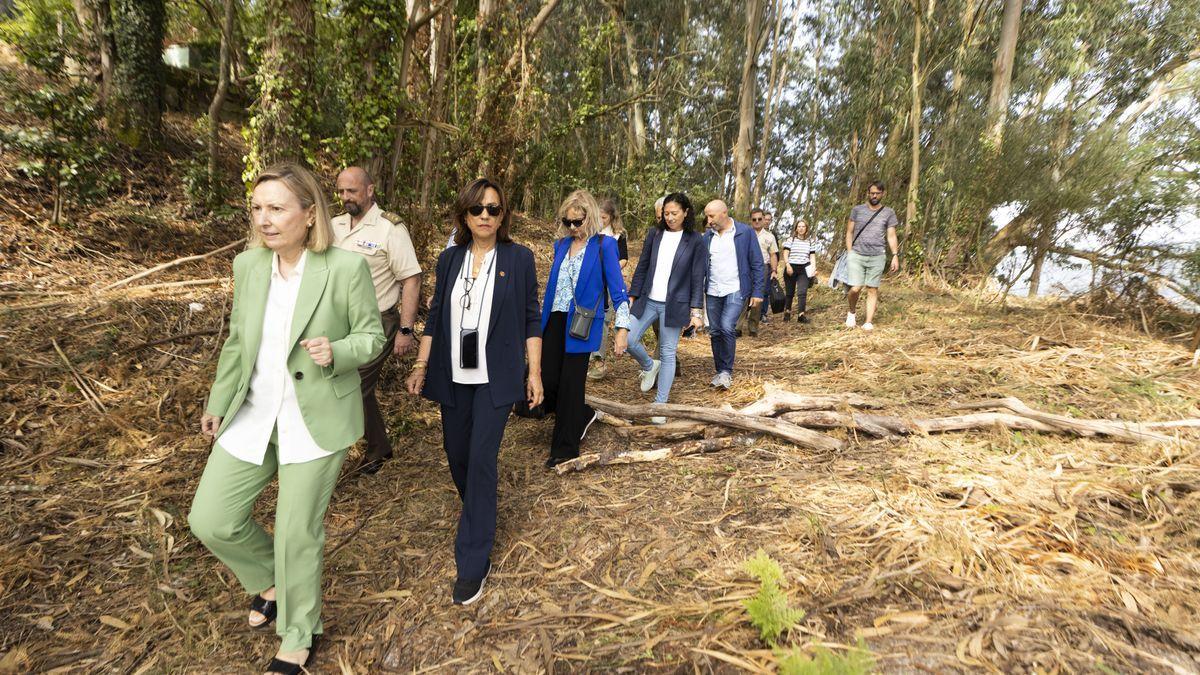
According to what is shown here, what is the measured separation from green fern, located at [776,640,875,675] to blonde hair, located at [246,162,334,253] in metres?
2.29

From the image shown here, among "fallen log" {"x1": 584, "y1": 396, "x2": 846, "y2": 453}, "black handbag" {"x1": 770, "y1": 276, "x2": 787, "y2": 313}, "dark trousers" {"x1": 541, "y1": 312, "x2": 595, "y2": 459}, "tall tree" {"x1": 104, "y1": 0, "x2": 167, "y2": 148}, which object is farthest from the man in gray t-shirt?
"tall tree" {"x1": 104, "y1": 0, "x2": 167, "y2": 148}

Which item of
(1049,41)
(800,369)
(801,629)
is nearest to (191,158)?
(800,369)

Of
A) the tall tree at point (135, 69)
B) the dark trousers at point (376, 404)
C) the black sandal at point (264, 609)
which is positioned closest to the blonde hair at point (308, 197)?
the dark trousers at point (376, 404)

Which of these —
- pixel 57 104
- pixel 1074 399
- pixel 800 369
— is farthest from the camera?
pixel 800 369

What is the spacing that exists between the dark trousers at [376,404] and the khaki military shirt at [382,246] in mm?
140

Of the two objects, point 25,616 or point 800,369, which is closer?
point 25,616

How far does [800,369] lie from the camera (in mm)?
6348

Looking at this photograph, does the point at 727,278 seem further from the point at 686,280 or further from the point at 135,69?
the point at 135,69

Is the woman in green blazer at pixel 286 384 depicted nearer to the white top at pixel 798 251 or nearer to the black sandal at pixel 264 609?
the black sandal at pixel 264 609

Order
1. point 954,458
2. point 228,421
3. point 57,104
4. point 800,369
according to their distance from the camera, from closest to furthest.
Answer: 1. point 228,421
2. point 954,458
3. point 57,104
4. point 800,369

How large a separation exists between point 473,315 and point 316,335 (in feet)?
2.66

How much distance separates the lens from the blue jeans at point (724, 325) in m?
5.74

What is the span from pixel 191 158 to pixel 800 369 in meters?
8.59

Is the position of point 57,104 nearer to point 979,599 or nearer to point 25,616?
point 25,616
